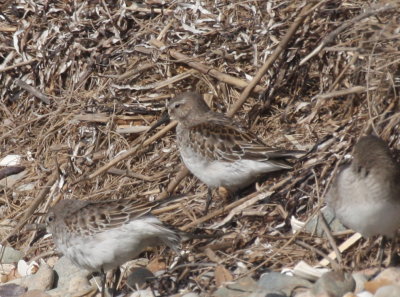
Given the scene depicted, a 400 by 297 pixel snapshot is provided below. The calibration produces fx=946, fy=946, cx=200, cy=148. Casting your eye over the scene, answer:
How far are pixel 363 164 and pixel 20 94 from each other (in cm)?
472

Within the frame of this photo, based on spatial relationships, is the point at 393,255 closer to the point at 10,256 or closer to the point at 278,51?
the point at 278,51

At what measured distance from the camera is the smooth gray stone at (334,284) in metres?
6.08

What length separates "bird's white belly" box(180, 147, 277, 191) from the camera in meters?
7.89

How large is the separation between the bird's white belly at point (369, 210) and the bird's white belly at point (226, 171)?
1.51 m

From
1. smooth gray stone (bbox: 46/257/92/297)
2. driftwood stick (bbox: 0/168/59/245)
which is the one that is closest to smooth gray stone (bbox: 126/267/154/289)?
smooth gray stone (bbox: 46/257/92/297)

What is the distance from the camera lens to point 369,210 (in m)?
6.28

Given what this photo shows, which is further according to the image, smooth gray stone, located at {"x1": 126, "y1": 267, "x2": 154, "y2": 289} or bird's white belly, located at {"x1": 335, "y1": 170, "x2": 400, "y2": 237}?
smooth gray stone, located at {"x1": 126, "y1": 267, "x2": 154, "y2": 289}

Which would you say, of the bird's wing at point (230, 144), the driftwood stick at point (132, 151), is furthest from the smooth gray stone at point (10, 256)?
the bird's wing at point (230, 144)

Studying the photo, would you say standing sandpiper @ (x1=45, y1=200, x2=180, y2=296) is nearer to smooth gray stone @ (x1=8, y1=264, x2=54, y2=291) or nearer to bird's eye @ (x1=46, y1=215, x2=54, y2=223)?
bird's eye @ (x1=46, y1=215, x2=54, y2=223)

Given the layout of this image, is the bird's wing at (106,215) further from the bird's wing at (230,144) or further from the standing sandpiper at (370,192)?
the standing sandpiper at (370,192)

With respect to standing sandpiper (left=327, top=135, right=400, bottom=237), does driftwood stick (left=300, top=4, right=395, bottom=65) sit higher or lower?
higher

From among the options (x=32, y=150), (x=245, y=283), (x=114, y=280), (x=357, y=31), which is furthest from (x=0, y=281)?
(x=357, y=31)

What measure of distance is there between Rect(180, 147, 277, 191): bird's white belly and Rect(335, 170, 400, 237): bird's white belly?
1506 millimetres

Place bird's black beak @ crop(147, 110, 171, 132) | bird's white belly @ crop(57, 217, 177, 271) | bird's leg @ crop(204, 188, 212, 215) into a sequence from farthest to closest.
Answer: bird's black beak @ crop(147, 110, 171, 132) < bird's leg @ crop(204, 188, 212, 215) < bird's white belly @ crop(57, 217, 177, 271)
